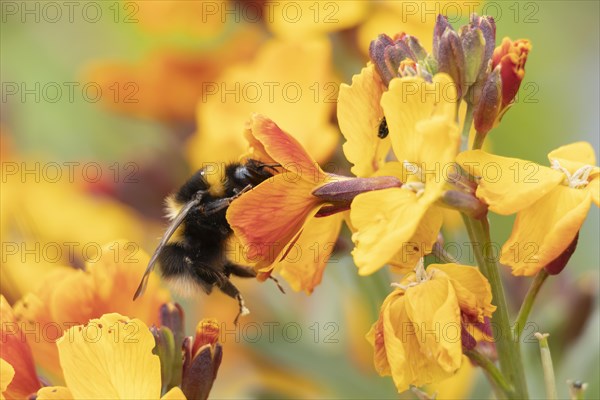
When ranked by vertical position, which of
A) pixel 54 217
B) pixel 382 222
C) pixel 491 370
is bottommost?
pixel 54 217

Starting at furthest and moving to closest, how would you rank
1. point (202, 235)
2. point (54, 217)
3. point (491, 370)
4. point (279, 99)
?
point (54, 217) → point (279, 99) → point (202, 235) → point (491, 370)

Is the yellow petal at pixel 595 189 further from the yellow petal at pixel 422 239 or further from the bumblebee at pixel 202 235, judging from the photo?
the bumblebee at pixel 202 235

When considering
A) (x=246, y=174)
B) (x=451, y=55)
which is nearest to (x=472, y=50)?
(x=451, y=55)

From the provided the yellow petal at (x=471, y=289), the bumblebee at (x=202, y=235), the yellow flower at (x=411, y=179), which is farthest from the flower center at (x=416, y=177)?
the bumblebee at (x=202, y=235)

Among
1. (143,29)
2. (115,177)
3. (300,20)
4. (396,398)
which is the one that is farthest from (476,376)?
(143,29)

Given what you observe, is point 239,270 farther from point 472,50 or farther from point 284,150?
point 472,50

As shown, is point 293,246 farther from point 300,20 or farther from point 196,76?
point 196,76

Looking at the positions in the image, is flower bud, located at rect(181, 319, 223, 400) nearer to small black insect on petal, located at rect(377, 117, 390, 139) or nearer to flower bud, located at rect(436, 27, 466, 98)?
small black insect on petal, located at rect(377, 117, 390, 139)
